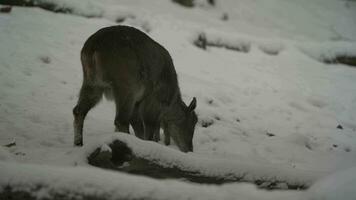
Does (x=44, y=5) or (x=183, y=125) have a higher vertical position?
(x=44, y=5)

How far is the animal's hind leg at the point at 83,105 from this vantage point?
5.89m

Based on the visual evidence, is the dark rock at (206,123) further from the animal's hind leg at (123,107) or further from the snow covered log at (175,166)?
the snow covered log at (175,166)

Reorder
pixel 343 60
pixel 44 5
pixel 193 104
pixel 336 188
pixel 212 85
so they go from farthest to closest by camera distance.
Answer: pixel 343 60 → pixel 44 5 → pixel 212 85 → pixel 193 104 → pixel 336 188

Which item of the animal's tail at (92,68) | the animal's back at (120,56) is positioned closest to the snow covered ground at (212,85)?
the animal's tail at (92,68)

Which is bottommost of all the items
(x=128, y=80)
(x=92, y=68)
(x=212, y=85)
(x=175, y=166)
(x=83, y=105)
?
(x=212, y=85)

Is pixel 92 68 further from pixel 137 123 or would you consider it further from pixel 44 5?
pixel 44 5

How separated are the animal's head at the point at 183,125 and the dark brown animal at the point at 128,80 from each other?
13cm

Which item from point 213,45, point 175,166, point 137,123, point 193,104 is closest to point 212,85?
point 213,45

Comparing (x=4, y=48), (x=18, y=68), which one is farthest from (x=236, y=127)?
(x=4, y=48)

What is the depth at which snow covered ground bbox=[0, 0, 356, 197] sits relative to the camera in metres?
6.93

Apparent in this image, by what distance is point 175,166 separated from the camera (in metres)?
3.22

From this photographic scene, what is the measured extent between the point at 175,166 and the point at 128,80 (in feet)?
8.70

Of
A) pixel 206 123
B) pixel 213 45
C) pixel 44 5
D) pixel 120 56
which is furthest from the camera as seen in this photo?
pixel 213 45

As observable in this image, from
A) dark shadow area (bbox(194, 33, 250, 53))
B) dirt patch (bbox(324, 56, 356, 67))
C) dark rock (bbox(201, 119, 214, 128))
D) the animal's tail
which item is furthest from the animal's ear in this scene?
dirt patch (bbox(324, 56, 356, 67))
